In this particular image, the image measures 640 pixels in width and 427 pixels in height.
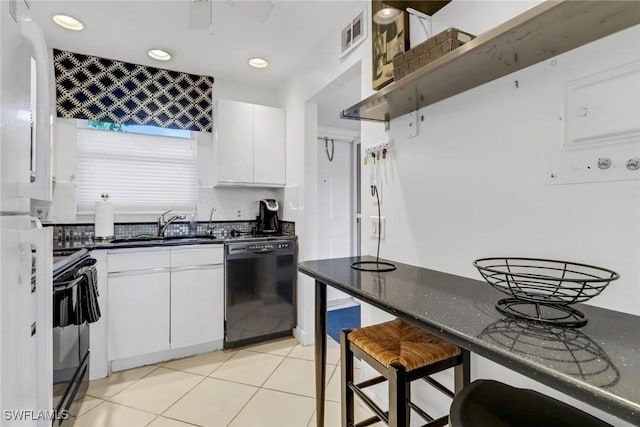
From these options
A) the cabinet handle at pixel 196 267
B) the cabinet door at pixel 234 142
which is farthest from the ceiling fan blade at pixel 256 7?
the cabinet handle at pixel 196 267

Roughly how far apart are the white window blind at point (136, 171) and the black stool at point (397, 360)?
240 cm

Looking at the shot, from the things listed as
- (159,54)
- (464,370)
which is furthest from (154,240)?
(464,370)

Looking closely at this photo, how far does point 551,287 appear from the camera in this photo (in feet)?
3.15

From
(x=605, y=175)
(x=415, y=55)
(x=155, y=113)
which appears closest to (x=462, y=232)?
(x=605, y=175)

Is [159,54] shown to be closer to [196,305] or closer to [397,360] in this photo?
[196,305]

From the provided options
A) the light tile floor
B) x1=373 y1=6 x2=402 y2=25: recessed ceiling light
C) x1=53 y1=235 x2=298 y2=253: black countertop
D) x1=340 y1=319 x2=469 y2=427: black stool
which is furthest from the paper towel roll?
x1=373 y1=6 x2=402 y2=25: recessed ceiling light

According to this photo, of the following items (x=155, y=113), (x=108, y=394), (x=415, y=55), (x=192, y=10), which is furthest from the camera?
(x=155, y=113)

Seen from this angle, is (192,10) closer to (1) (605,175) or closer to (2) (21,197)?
(2) (21,197)

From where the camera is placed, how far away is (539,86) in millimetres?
1070

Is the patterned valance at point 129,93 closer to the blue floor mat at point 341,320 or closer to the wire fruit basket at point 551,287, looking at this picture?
the blue floor mat at point 341,320

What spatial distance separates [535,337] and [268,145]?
273 centimetres

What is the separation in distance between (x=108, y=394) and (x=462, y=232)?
2424mm

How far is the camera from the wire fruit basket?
79 centimetres

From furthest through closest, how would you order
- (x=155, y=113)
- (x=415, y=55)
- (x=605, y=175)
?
(x=155, y=113) → (x=415, y=55) → (x=605, y=175)
